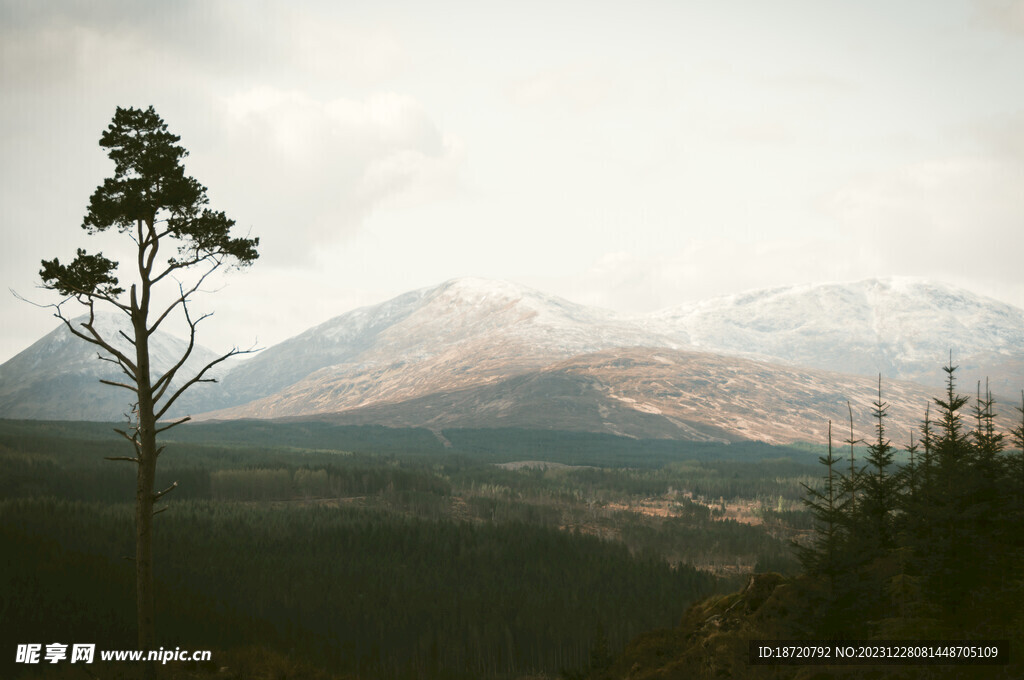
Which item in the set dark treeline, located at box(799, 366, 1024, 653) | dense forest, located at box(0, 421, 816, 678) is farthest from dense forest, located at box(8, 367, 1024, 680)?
dense forest, located at box(0, 421, 816, 678)

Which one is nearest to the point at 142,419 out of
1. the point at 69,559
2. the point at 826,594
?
the point at 826,594

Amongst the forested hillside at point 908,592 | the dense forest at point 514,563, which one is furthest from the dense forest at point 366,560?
the forested hillside at point 908,592

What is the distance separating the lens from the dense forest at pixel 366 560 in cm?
5353

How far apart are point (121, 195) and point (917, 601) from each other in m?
31.6

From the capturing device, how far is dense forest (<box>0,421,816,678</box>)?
5353 centimetres

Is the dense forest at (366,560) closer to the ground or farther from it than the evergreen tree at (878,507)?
closer to the ground

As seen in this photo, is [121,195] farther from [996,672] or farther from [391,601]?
[391,601]

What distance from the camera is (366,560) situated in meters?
82.2

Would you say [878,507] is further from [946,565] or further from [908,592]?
[946,565]

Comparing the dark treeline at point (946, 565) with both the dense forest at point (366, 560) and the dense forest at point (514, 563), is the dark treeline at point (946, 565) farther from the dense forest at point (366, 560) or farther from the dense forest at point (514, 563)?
the dense forest at point (366, 560)

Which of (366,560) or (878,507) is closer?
(878,507)

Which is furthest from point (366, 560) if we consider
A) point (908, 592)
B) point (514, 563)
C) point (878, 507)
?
point (908, 592)

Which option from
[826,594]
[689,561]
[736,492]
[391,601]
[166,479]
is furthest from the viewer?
[736,492]

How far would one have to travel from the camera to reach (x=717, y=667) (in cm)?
2795
